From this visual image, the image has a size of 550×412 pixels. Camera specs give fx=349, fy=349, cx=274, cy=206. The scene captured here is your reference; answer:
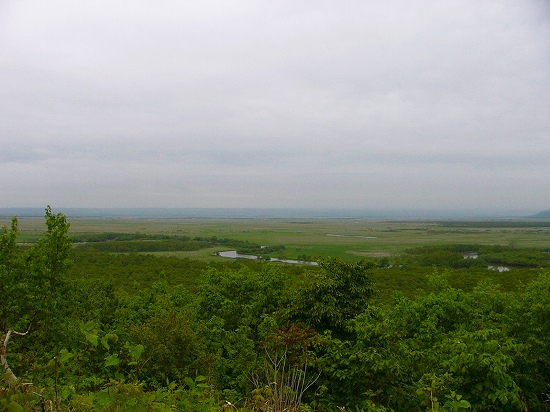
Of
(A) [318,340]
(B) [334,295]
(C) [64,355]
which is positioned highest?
(C) [64,355]

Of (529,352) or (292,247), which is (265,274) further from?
(292,247)

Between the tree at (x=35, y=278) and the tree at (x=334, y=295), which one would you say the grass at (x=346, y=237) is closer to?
the tree at (x=334, y=295)

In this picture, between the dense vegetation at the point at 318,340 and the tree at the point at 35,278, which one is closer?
the dense vegetation at the point at 318,340

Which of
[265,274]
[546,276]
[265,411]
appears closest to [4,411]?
[265,411]

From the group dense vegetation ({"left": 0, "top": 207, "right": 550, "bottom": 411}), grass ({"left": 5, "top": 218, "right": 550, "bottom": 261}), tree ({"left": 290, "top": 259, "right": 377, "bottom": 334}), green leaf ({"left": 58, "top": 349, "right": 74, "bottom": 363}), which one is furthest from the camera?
grass ({"left": 5, "top": 218, "right": 550, "bottom": 261})

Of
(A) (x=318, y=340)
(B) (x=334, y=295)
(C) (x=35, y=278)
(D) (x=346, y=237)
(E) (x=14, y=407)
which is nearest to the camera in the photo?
(E) (x=14, y=407)

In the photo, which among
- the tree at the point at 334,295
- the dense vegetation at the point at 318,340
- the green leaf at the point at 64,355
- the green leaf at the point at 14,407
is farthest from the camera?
the tree at the point at 334,295

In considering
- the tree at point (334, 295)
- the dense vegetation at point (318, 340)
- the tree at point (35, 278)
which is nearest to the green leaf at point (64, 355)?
the dense vegetation at point (318, 340)

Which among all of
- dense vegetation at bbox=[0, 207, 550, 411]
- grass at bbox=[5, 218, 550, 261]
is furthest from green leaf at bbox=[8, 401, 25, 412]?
grass at bbox=[5, 218, 550, 261]

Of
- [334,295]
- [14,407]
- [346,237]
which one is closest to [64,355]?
[14,407]

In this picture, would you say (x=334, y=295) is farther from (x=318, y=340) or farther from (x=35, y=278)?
(x=35, y=278)

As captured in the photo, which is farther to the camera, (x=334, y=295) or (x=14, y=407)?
(x=334, y=295)

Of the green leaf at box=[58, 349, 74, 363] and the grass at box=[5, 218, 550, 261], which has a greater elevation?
the green leaf at box=[58, 349, 74, 363]

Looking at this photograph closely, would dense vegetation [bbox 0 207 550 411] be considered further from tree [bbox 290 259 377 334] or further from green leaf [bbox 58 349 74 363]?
green leaf [bbox 58 349 74 363]
